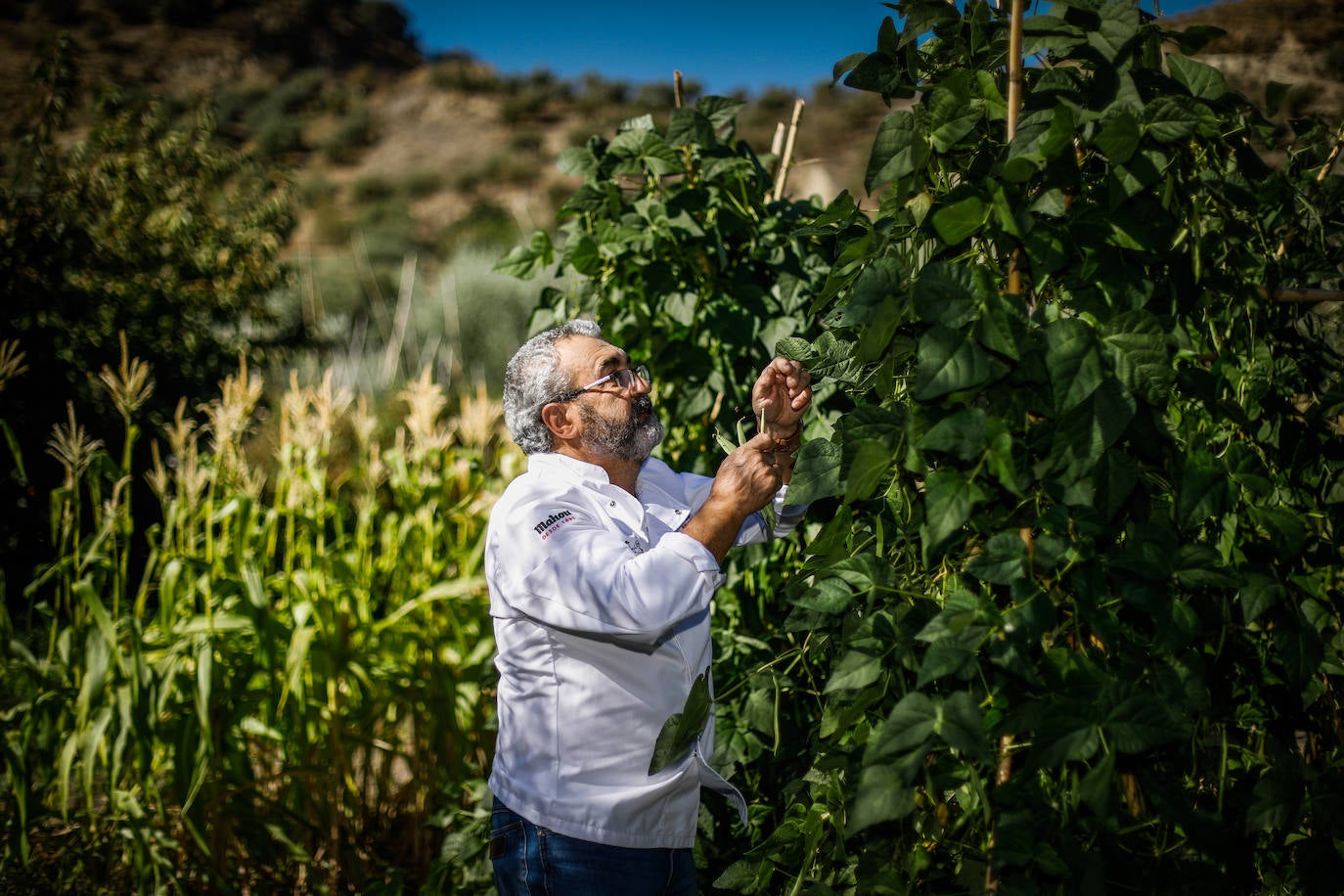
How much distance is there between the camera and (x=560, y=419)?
189cm

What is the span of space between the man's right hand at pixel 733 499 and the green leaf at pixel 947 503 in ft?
1.51

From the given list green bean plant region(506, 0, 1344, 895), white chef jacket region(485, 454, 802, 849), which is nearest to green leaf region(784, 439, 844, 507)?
green bean plant region(506, 0, 1344, 895)

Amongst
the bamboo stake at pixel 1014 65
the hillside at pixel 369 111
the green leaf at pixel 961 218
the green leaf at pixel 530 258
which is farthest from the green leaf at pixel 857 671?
the hillside at pixel 369 111

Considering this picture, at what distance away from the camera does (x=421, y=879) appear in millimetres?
2961

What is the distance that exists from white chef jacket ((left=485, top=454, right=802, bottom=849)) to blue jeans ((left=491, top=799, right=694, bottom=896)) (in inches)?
1.2

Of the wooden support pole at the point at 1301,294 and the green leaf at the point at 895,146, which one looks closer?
the green leaf at the point at 895,146

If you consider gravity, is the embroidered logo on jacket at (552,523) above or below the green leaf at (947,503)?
below

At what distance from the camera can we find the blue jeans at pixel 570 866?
1550mm

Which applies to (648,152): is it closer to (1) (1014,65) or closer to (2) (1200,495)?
(1) (1014,65)

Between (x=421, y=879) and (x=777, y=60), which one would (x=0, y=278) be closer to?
(x=421, y=879)

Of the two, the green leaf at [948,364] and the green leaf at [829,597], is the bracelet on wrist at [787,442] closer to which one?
the green leaf at [829,597]

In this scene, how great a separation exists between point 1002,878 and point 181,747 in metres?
2.36

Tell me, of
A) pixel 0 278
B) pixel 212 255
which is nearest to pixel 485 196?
pixel 212 255

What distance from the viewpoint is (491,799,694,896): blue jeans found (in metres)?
1.55
